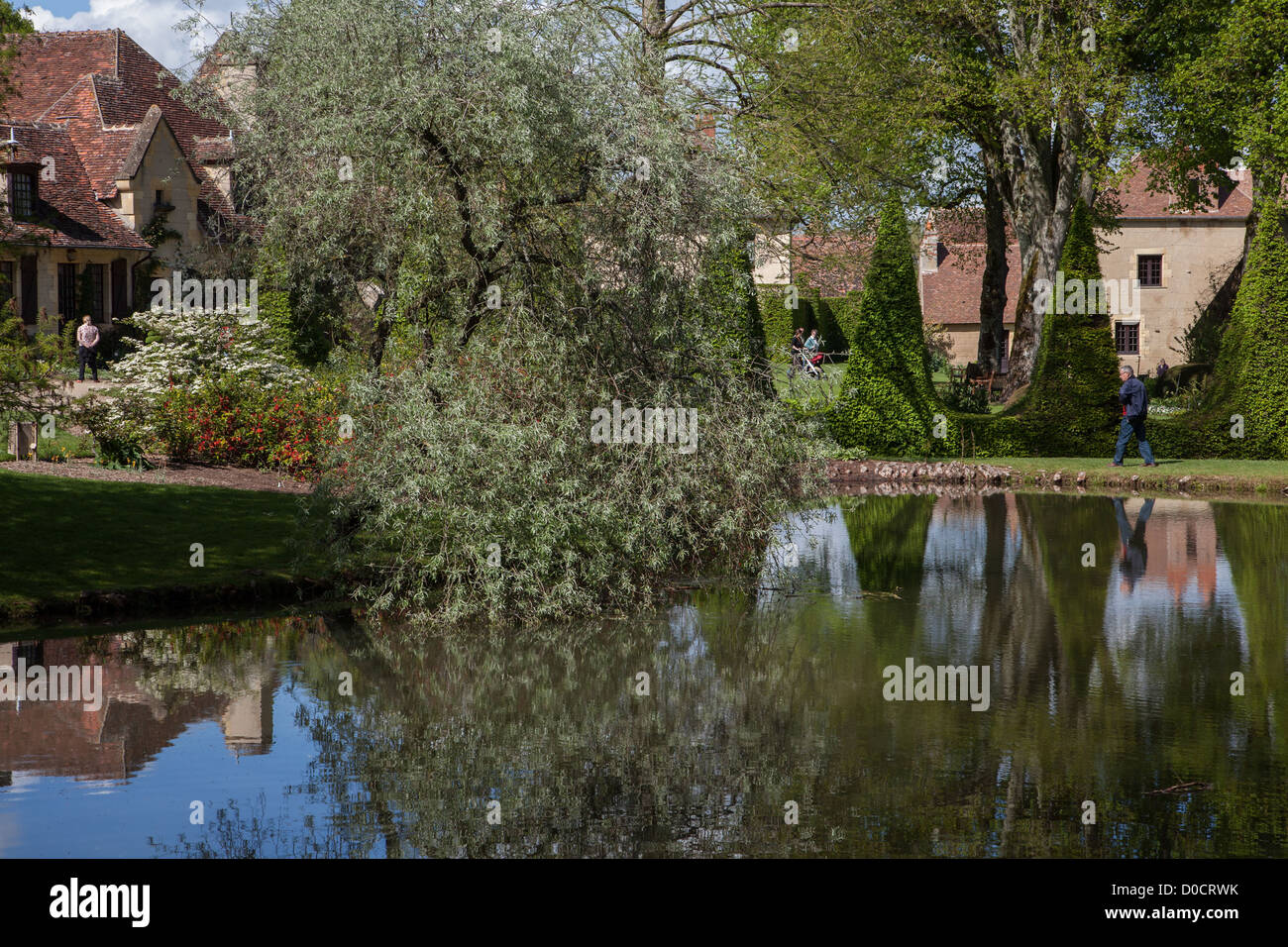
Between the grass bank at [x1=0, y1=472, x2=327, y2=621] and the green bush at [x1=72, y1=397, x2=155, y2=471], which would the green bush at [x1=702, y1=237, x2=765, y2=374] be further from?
the green bush at [x1=72, y1=397, x2=155, y2=471]

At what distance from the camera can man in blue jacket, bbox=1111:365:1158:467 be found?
26922 mm

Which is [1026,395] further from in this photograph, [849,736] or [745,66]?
[849,736]

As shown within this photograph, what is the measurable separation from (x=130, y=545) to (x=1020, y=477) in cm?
1804

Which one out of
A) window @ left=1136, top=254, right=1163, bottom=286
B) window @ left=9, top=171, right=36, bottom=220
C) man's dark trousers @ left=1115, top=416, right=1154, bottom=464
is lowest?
man's dark trousers @ left=1115, top=416, right=1154, bottom=464

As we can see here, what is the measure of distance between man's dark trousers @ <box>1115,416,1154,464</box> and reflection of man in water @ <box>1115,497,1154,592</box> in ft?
13.7

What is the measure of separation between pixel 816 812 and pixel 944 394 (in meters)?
27.1

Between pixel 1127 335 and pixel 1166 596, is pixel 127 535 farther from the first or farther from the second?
pixel 1127 335

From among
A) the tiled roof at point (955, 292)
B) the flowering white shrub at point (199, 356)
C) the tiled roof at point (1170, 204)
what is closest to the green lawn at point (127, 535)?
the flowering white shrub at point (199, 356)

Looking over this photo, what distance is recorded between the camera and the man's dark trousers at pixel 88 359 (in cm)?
3129

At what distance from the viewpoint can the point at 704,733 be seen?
9734 mm

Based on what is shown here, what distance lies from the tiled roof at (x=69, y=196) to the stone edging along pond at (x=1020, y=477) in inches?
885

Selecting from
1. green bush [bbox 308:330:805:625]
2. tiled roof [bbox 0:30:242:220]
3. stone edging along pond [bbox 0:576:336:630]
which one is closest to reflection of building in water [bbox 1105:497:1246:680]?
green bush [bbox 308:330:805:625]

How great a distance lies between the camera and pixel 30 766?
347 inches

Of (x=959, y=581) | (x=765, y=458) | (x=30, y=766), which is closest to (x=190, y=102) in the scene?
(x=765, y=458)
